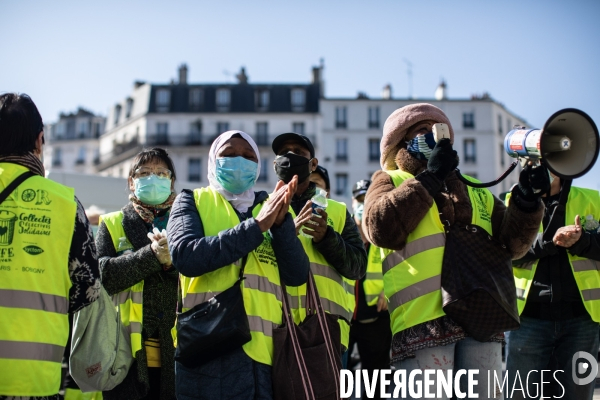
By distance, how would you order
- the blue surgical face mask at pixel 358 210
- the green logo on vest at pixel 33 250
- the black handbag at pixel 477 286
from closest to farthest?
the green logo on vest at pixel 33 250
the black handbag at pixel 477 286
the blue surgical face mask at pixel 358 210

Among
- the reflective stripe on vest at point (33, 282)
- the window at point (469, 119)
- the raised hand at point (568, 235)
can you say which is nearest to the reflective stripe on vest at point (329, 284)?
the reflective stripe on vest at point (33, 282)

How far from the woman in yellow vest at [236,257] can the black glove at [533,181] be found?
1334mm

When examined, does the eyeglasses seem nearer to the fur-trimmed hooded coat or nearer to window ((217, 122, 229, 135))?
the fur-trimmed hooded coat

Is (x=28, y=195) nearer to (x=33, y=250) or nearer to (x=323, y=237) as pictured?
(x=33, y=250)

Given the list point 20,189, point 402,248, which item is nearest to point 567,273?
point 402,248

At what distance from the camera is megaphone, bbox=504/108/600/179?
395 cm

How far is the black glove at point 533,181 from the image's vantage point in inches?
162

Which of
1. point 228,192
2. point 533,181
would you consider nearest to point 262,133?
point 228,192

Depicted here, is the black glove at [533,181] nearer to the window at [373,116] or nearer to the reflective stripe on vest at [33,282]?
the reflective stripe on vest at [33,282]

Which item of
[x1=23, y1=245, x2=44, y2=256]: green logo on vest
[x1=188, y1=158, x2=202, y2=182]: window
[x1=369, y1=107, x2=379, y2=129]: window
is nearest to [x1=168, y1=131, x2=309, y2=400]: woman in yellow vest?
[x1=23, y1=245, x2=44, y2=256]: green logo on vest

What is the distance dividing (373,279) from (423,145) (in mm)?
3820

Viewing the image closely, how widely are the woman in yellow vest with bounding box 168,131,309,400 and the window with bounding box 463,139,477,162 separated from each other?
62.2 metres

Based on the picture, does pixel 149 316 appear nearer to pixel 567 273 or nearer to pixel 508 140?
pixel 508 140

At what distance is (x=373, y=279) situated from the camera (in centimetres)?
817
